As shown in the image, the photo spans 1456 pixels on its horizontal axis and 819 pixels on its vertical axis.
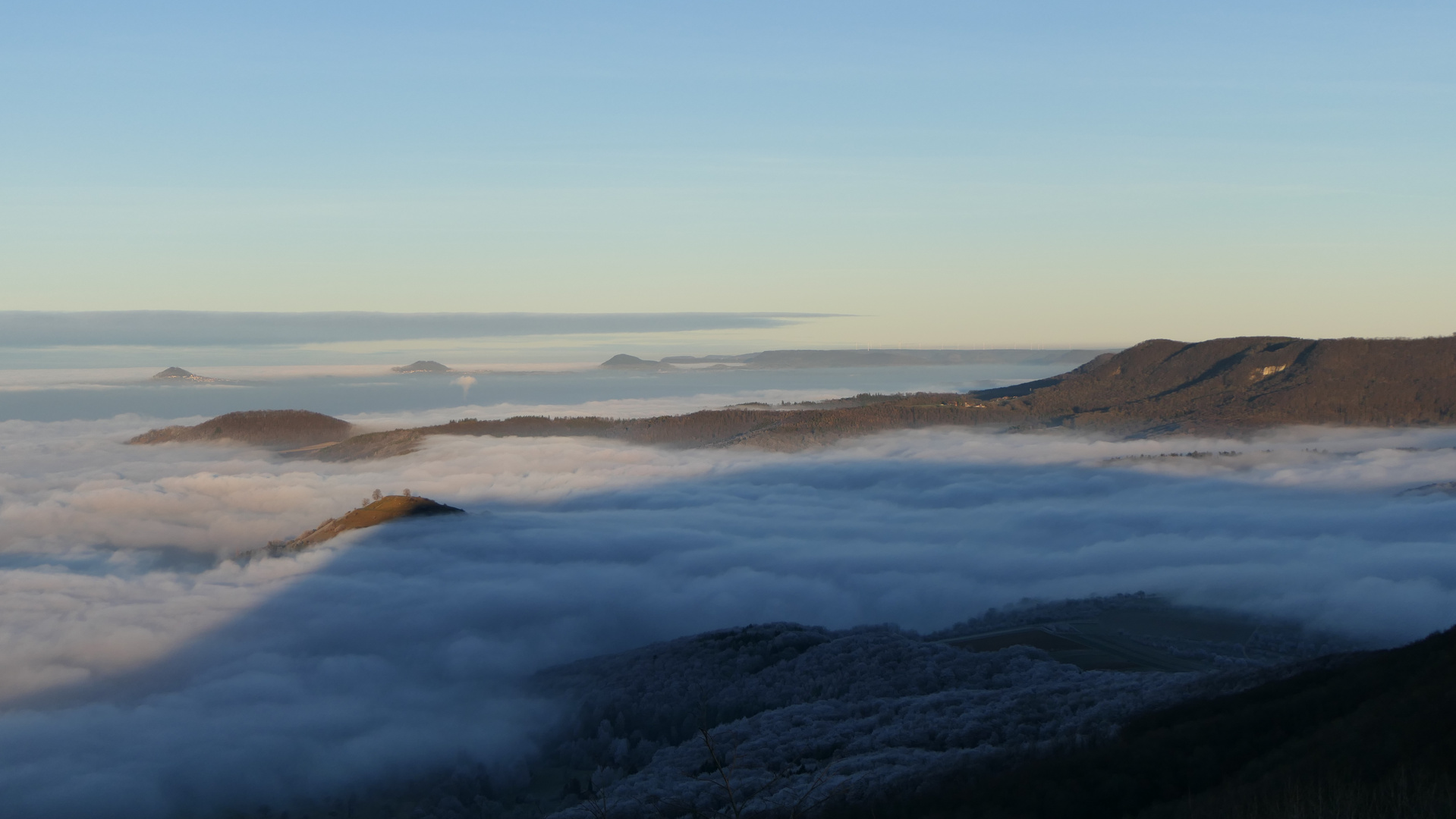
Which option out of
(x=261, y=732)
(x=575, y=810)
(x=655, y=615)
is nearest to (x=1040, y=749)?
(x=575, y=810)

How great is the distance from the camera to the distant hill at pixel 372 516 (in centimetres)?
17875

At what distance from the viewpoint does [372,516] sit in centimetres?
18012

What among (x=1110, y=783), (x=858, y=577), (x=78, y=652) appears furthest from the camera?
(x=858, y=577)

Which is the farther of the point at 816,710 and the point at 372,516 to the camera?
the point at 372,516

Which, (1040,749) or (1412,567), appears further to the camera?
(1412,567)

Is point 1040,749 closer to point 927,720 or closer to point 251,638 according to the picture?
point 927,720

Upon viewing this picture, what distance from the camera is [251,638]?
129 metres

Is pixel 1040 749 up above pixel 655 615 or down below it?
above

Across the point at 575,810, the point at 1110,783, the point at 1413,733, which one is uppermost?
the point at 1413,733

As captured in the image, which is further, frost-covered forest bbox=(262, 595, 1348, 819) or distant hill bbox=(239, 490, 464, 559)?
distant hill bbox=(239, 490, 464, 559)

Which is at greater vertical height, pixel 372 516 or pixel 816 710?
pixel 816 710

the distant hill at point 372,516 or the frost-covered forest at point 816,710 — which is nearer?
the frost-covered forest at point 816,710

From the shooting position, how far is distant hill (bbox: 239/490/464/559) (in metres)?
179

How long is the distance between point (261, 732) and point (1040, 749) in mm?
Answer: 75594
